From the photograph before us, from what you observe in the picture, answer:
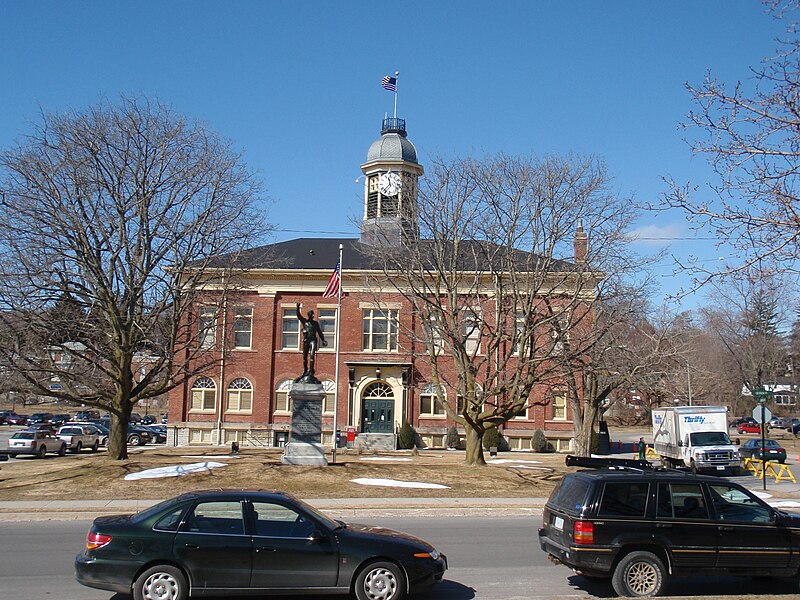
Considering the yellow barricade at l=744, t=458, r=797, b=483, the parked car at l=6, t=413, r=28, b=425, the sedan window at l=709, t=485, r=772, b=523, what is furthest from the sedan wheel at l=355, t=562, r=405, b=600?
the parked car at l=6, t=413, r=28, b=425

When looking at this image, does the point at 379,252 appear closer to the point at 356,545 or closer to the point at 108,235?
the point at 108,235

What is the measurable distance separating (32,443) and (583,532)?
110 ft

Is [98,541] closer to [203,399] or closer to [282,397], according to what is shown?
[282,397]

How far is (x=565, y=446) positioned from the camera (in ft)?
153

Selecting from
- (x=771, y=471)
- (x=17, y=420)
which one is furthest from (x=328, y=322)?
(x=17, y=420)

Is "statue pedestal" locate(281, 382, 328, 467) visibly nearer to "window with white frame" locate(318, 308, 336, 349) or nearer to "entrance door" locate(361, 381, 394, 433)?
"entrance door" locate(361, 381, 394, 433)

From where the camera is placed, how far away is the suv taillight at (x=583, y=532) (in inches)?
390

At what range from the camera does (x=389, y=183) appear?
41.7 metres

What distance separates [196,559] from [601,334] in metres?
22.5

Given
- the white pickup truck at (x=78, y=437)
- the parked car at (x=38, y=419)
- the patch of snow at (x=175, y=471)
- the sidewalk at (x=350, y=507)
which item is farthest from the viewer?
the parked car at (x=38, y=419)

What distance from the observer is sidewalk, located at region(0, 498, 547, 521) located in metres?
17.7

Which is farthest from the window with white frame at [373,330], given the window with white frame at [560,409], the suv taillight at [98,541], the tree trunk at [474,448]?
the suv taillight at [98,541]

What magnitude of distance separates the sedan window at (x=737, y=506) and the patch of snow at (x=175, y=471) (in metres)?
17.4

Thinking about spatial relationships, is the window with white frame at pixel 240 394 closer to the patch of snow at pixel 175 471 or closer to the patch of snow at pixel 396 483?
the patch of snow at pixel 175 471
